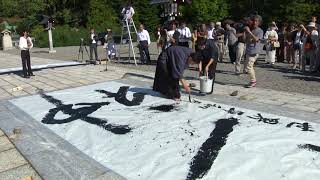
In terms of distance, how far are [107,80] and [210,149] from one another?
233 inches

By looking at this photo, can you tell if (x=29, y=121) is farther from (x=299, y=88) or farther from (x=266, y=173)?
(x=299, y=88)

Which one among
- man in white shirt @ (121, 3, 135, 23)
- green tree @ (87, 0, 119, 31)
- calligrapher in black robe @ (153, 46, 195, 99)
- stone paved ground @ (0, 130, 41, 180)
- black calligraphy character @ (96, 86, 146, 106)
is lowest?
stone paved ground @ (0, 130, 41, 180)

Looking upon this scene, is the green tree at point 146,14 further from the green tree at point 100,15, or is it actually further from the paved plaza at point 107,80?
the paved plaza at point 107,80

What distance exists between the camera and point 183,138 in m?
4.75

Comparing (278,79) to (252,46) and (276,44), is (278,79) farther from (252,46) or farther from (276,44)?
(276,44)

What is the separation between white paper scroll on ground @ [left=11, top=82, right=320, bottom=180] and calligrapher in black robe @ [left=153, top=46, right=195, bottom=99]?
0.79 feet

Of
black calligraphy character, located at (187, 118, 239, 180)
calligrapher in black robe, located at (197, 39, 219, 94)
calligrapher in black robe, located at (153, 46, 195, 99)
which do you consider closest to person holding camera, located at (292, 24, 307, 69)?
calligrapher in black robe, located at (197, 39, 219, 94)

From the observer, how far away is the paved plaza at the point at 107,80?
4.10 metres

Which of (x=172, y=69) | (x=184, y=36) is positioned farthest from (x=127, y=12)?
(x=172, y=69)

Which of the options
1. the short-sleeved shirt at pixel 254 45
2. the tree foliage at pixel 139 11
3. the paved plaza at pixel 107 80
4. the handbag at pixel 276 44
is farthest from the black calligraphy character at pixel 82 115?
the tree foliage at pixel 139 11

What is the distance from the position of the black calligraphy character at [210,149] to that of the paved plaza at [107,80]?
0.80 m

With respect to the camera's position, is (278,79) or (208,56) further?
(278,79)

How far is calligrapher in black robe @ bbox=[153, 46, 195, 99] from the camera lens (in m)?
6.70

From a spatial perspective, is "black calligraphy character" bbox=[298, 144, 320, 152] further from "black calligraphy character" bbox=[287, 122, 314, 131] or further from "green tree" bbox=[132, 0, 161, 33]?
"green tree" bbox=[132, 0, 161, 33]
